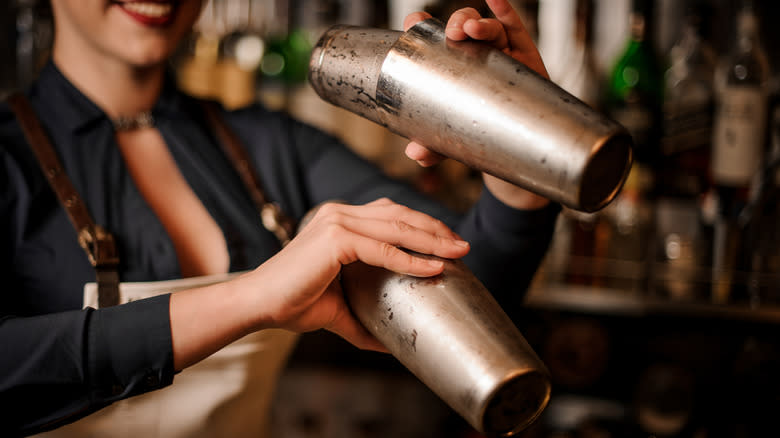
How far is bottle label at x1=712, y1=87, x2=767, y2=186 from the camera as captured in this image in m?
1.06

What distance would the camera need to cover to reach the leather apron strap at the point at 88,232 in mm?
659

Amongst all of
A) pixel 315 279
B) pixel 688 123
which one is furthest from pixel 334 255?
pixel 688 123

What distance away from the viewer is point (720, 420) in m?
1.25

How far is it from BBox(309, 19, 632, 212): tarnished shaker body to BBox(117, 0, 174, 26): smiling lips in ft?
1.15

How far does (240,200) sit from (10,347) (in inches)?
15.4

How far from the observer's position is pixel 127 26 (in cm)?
74

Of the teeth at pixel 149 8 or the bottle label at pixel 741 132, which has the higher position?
the teeth at pixel 149 8

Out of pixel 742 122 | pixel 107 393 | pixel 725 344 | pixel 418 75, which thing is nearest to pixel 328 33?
pixel 418 75

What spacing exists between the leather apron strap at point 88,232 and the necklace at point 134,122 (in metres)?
0.14

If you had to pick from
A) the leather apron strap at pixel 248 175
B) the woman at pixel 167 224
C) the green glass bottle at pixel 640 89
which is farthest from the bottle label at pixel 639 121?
the leather apron strap at pixel 248 175

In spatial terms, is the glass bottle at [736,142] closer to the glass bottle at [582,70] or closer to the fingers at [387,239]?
the glass bottle at [582,70]

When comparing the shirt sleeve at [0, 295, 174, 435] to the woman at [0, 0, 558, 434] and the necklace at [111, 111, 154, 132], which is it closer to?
the woman at [0, 0, 558, 434]

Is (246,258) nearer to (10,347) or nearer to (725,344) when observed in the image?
(10,347)

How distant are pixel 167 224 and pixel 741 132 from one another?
89 cm
